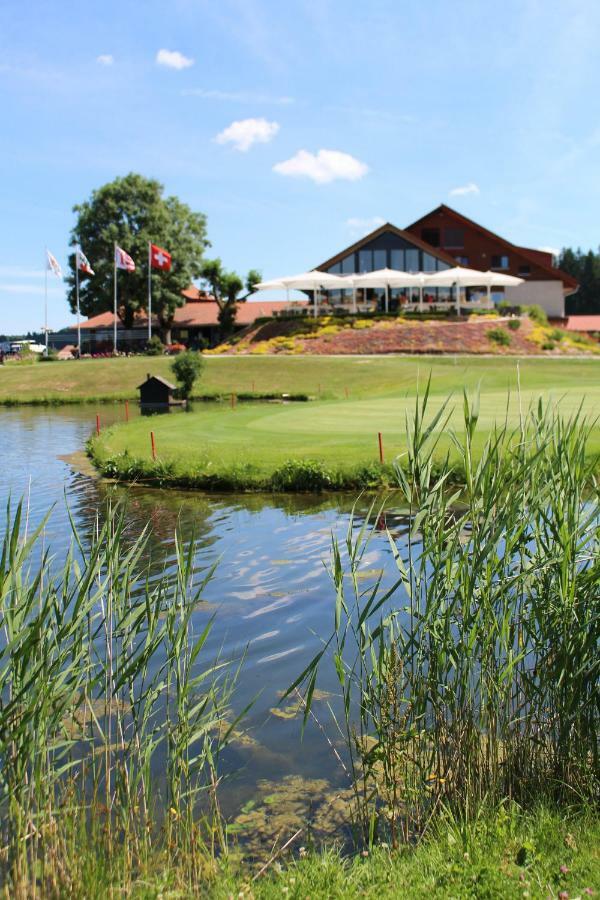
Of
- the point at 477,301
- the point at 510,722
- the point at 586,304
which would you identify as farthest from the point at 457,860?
the point at 586,304

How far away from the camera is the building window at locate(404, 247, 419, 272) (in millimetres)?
73562

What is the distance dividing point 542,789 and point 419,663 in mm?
1225

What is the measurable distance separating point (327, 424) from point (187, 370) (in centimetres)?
1974

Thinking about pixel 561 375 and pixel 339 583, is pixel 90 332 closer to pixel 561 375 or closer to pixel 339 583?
pixel 561 375

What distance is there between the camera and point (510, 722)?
602cm

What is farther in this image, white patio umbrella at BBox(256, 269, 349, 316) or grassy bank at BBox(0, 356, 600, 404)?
white patio umbrella at BBox(256, 269, 349, 316)

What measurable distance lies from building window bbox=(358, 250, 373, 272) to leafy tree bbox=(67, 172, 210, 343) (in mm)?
17603

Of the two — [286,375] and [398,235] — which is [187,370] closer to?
[286,375]

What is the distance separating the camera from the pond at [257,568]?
7621 mm

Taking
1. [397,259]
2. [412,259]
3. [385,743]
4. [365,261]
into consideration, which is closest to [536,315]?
[412,259]

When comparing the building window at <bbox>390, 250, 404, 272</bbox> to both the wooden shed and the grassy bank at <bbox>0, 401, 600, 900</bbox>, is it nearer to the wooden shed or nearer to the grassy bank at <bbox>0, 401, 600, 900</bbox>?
the wooden shed

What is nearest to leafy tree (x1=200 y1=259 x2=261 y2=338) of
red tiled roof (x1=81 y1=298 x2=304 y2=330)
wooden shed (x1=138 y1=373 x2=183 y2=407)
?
red tiled roof (x1=81 y1=298 x2=304 y2=330)

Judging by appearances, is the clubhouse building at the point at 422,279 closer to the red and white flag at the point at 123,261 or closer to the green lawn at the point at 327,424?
the red and white flag at the point at 123,261

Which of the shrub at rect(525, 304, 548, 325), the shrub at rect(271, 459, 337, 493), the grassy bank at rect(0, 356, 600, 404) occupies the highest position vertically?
the shrub at rect(525, 304, 548, 325)
